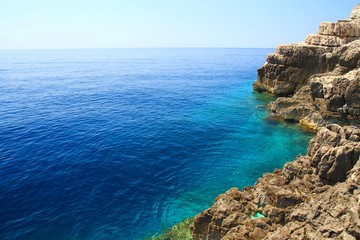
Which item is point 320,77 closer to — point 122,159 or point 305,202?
point 305,202

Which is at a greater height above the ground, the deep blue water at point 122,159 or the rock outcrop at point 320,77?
the rock outcrop at point 320,77

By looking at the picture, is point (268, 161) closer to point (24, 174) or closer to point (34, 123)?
point (24, 174)

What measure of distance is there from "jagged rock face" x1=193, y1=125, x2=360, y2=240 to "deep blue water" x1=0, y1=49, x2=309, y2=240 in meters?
6.83

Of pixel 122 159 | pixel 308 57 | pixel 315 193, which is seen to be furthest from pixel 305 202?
pixel 308 57

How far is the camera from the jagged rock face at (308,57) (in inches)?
2468

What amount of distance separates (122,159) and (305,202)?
24887 millimetres

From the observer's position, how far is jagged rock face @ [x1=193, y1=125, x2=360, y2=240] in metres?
15.2

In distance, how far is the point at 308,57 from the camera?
213ft

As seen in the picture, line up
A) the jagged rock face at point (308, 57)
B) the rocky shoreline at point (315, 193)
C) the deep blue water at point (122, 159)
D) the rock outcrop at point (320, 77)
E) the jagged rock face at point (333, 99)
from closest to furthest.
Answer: the rocky shoreline at point (315, 193) < the deep blue water at point (122, 159) < the jagged rock face at point (333, 99) < the rock outcrop at point (320, 77) < the jagged rock face at point (308, 57)

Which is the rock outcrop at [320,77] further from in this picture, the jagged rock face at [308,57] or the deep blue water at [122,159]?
the deep blue water at [122,159]

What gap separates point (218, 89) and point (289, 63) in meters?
25.7

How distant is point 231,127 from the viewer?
51.1 metres

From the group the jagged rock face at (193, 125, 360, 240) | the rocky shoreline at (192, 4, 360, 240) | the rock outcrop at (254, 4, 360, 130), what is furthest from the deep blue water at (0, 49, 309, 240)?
the jagged rock face at (193, 125, 360, 240)

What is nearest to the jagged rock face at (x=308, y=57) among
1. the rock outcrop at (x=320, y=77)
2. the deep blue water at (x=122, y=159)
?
the rock outcrop at (x=320, y=77)
